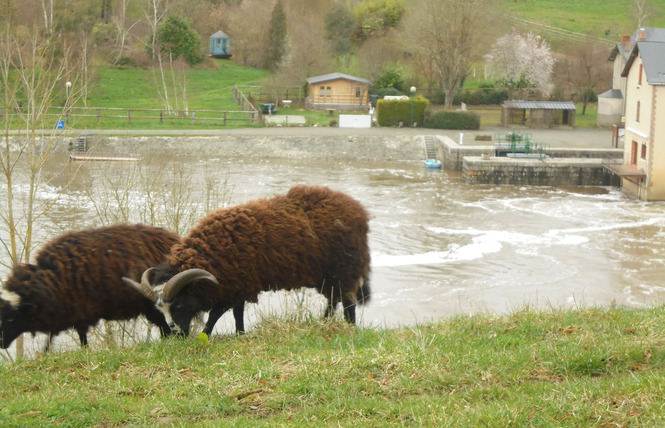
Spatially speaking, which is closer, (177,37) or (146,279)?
(146,279)

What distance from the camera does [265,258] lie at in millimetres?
9508

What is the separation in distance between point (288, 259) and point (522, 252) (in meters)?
15.4

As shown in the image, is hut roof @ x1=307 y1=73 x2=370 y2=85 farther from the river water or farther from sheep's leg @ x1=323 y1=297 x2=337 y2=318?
sheep's leg @ x1=323 y1=297 x2=337 y2=318

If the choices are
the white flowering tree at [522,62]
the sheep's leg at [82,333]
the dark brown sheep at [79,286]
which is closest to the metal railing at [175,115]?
the white flowering tree at [522,62]

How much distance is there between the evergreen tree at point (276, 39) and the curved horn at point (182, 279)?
174 ft

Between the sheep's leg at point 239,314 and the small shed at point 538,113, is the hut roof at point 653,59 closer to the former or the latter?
the small shed at point 538,113

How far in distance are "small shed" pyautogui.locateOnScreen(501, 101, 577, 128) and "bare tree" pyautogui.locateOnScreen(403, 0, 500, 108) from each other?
4293 millimetres

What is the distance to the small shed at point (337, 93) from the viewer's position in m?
53.2

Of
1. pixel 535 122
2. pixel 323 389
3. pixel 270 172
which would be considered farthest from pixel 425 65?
pixel 323 389

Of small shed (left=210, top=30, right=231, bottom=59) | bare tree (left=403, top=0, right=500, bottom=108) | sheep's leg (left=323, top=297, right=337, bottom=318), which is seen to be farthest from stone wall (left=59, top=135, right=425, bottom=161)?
sheep's leg (left=323, top=297, right=337, bottom=318)

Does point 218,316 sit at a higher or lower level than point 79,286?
lower

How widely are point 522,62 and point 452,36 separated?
613 centimetres

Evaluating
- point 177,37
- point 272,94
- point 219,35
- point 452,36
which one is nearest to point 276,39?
point 219,35

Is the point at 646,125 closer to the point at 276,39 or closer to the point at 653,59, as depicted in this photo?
the point at 653,59
